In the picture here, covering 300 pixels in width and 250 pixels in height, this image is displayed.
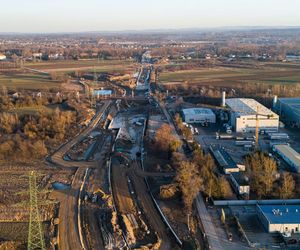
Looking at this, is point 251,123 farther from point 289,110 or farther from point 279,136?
point 289,110

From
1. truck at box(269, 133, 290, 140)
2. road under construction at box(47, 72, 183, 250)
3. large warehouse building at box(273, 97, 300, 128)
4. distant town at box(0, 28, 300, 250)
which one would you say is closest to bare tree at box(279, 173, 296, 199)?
distant town at box(0, 28, 300, 250)

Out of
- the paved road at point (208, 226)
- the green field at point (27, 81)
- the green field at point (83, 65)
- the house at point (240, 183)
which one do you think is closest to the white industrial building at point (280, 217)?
the house at point (240, 183)

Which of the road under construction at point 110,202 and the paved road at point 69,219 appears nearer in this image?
the paved road at point 69,219

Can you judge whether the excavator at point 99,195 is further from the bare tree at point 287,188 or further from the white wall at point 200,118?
the white wall at point 200,118

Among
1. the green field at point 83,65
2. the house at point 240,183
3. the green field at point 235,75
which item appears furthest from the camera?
the green field at point 83,65

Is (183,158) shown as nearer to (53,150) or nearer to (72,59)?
(53,150)

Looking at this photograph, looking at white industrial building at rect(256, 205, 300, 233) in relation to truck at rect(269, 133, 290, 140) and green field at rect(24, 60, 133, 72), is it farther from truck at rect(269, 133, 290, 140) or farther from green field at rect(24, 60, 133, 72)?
green field at rect(24, 60, 133, 72)

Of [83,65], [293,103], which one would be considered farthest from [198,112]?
[83,65]
